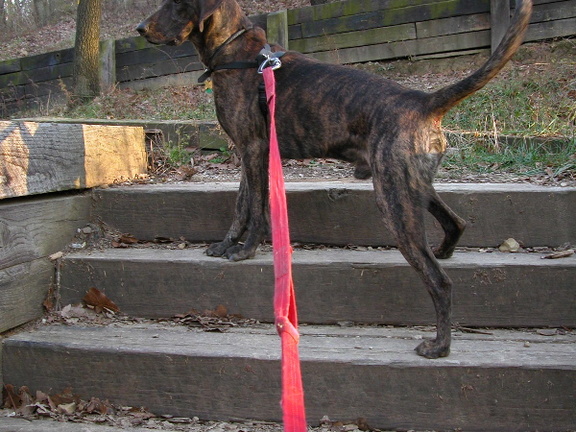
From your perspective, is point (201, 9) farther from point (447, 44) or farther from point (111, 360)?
point (447, 44)

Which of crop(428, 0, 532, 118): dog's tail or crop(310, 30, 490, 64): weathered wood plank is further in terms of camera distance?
crop(310, 30, 490, 64): weathered wood plank

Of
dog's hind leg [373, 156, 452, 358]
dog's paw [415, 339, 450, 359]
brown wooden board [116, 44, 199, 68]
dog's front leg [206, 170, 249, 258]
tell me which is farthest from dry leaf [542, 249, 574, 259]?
brown wooden board [116, 44, 199, 68]

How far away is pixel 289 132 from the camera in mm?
3633

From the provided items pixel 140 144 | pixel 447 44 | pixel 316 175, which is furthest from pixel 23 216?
pixel 447 44

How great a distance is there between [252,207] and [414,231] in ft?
3.79

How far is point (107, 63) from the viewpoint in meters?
10.6

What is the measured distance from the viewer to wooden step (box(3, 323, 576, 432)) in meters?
2.69

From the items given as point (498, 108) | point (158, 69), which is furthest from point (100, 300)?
point (158, 69)

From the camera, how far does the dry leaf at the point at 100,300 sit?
3.52m

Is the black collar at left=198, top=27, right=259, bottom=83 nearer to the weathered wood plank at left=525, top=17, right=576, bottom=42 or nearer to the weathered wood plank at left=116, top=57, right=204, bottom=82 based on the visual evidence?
the weathered wood plank at left=525, top=17, right=576, bottom=42

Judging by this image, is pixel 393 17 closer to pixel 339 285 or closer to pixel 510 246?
pixel 510 246

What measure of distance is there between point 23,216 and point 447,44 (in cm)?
681

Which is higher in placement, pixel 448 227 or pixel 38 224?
pixel 38 224

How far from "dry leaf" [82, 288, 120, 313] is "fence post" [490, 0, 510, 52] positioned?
6.52 meters
